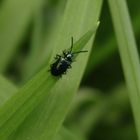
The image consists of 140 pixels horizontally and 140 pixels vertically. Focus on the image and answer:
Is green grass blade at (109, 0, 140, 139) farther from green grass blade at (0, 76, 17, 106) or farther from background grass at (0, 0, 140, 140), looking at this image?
Answer: green grass blade at (0, 76, 17, 106)

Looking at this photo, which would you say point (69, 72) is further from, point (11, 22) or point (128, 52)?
point (11, 22)

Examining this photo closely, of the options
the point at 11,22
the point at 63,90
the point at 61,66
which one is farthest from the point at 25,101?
the point at 11,22

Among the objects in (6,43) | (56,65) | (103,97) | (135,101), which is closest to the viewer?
(135,101)

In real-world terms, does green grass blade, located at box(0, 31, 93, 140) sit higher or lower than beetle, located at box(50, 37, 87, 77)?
higher

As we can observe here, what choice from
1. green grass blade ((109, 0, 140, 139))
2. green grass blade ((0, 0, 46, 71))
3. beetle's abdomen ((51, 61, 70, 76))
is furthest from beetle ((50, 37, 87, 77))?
green grass blade ((0, 0, 46, 71))

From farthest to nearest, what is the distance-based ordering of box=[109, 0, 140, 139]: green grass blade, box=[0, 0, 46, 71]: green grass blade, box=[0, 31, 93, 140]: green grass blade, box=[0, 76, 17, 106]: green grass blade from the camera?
box=[0, 0, 46, 71]: green grass blade < box=[0, 76, 17, 106]: green grass blade < box=[109, 0, 140, 139]: green grass blade < box=[0, 31, 93, 140]: green grass blade

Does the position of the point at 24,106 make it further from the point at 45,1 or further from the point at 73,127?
the point at 45,1

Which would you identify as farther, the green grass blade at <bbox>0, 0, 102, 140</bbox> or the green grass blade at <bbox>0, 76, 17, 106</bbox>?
the green grass blade at <bbox>0, 76, 17, 106</bbox>

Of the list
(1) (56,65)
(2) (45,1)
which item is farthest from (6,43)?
(1) (56,65)

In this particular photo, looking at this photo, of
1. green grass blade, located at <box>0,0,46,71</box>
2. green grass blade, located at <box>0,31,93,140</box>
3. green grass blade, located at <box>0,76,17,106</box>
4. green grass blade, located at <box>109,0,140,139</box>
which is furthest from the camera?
green grass blade, located at <box>0,0,46,71</box>
